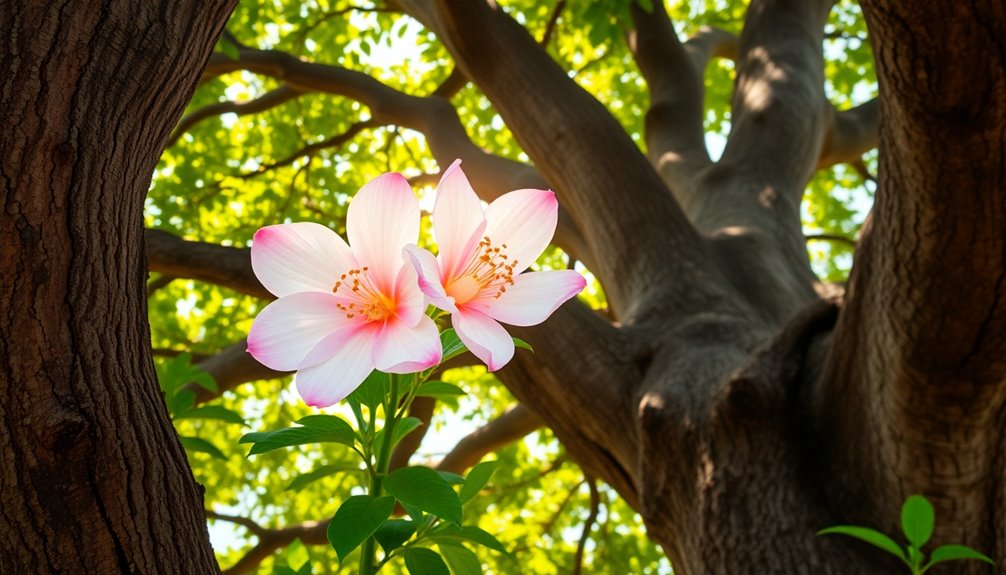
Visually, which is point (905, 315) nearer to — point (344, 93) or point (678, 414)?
point (678, 414)

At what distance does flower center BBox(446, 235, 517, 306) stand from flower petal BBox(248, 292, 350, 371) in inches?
3.7

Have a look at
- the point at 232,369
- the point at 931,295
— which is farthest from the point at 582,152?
the point at 931,295

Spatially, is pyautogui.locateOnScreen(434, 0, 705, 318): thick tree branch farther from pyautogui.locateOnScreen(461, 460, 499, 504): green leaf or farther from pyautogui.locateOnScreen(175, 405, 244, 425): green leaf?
pyautogui.locateOnScreen(461, 460, 499, 504): green leaf

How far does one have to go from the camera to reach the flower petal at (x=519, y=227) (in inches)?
31.8

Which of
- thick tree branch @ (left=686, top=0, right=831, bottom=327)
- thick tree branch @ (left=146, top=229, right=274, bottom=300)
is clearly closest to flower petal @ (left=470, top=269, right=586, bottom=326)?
thick tree branch @ (left=146, top=229, right=274, bottom=300)

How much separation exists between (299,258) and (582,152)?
9.05 feet

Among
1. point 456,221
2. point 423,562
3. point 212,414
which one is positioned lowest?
point 423,562

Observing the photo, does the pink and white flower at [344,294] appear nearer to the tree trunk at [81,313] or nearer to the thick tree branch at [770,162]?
the tree trunk at [81,313]

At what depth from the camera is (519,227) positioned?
81 centimetres

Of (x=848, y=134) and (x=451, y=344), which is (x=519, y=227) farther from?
(x=848, y=134)

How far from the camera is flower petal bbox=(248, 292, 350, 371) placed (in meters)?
0.73

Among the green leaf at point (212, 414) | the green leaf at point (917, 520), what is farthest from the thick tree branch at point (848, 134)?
the green leaf at point (212, 414)

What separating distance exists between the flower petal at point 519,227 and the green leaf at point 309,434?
213 mm

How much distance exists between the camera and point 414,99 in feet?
15.0
